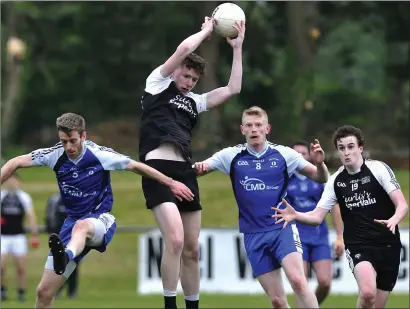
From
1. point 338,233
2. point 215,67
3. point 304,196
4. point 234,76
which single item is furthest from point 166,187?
point 215,67

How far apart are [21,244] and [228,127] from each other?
53.4 ft

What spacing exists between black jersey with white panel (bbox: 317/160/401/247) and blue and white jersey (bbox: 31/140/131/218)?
2.50 m

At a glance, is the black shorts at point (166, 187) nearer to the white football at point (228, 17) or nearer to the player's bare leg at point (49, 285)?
the player's bare leg at point (49, 285)

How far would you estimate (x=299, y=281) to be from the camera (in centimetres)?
1059

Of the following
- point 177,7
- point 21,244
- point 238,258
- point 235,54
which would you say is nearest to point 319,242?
point 235,54

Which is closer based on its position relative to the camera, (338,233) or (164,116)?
(164,116)

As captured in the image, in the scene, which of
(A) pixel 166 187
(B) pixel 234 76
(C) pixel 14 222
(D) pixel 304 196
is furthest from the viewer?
(C) pixel 14 222

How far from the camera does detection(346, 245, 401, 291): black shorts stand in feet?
36.0

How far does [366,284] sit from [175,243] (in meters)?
2.12

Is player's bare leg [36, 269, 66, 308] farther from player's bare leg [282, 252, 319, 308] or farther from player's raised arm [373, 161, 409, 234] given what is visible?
player's raised arm [373, 161, 409, 234]

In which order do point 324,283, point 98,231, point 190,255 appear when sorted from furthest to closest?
point 324,283, point 190,255, point 98,231

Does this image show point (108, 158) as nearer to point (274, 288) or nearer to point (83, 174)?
point (83, 174)

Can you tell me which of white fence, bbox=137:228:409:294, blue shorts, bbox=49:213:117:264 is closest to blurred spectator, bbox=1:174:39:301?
white fence, bbox=137:228:409:294

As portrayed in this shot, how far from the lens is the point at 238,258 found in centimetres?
2053
